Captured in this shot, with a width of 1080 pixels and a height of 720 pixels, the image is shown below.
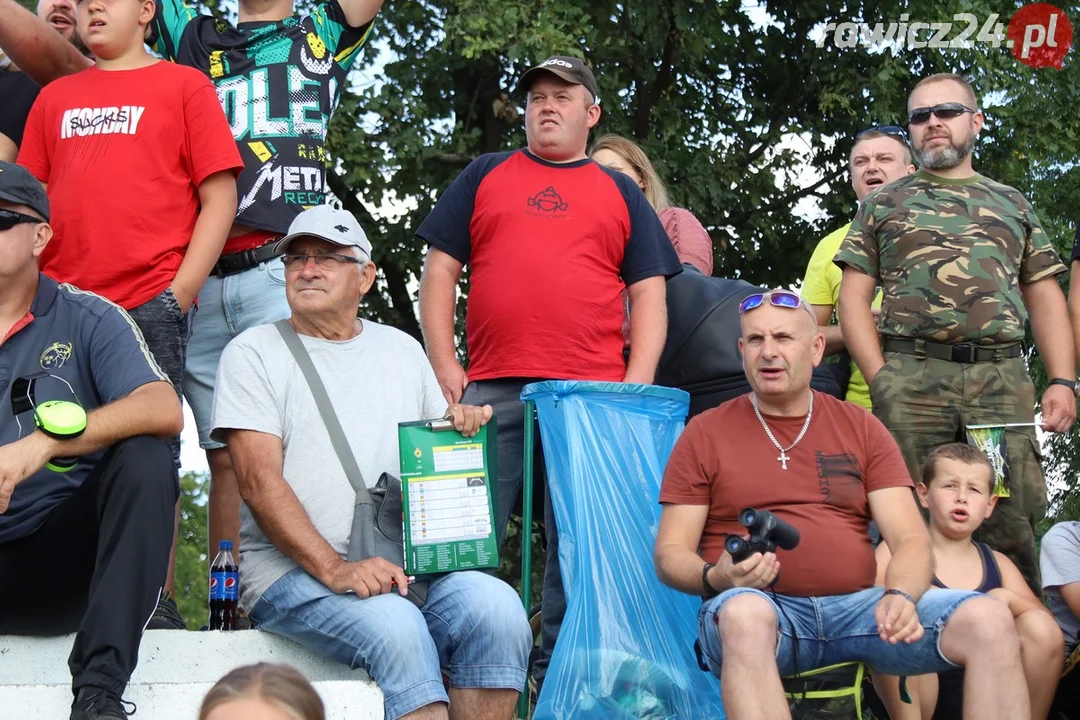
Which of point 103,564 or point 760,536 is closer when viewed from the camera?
point 103,564

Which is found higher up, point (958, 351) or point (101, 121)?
point (101, 121)

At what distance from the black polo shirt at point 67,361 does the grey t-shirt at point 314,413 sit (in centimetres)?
36

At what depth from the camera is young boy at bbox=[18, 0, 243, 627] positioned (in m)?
4.54

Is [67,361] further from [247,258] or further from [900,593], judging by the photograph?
[900,593]

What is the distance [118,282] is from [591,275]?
1619 mm

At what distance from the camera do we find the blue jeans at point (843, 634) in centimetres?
383

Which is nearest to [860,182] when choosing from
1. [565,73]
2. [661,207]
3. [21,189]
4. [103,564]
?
[661,207]

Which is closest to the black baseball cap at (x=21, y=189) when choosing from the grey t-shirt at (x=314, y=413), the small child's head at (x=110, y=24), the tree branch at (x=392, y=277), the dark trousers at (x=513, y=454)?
the grey t-shirt at (x=314, y=413)

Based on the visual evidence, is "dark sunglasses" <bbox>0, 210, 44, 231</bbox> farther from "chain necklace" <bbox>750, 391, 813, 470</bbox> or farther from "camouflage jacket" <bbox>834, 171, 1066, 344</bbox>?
"camouflage jacket" <bbox>834, 171, 1066, 344</bbox>

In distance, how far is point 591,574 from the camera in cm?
443

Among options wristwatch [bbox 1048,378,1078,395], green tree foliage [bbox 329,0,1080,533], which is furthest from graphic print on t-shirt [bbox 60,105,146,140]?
green tree foliage [bbox 329,0,1080,533]

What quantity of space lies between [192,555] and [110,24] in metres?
13.0

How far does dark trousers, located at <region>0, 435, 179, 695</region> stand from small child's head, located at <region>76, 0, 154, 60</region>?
172 centimetres

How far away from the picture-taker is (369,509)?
4.12 meters
